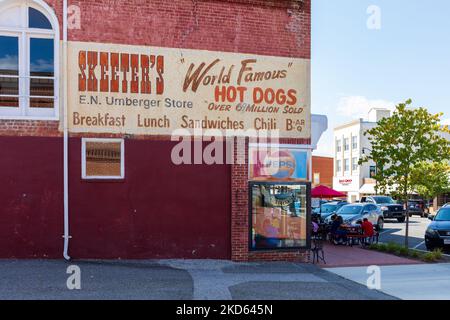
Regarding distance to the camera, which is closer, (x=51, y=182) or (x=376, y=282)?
(x=376, y=282)

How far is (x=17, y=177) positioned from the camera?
1048cm

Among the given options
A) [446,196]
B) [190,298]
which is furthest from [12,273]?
[446,196]

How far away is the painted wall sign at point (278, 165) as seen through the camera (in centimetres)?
1149

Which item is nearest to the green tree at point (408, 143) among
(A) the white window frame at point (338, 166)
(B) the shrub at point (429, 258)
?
(B) the shrub at point (429, 258)

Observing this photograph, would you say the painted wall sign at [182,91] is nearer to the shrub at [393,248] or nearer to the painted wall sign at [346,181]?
the shrub at [393,248]

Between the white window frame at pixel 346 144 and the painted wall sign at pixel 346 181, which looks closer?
the painted wall sign at pixel 346 181

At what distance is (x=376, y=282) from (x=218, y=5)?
7.45 metres

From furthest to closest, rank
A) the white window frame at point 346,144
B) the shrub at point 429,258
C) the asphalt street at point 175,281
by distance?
the white window frame at point 346,144 → the shrub at point 429,258 → the asphalt street at point 175,281

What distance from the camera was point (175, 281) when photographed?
8.90 m

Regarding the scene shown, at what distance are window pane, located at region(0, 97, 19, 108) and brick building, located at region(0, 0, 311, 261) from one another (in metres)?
0.03

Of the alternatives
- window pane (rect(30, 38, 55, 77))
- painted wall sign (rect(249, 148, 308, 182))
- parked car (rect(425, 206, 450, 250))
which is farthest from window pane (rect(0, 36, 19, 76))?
parked car (rect(425, 206, 450, 250))

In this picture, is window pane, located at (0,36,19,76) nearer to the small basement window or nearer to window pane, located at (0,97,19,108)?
window pane, located at (0,97,19,108)

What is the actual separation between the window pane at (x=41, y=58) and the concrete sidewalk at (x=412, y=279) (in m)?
8.22
